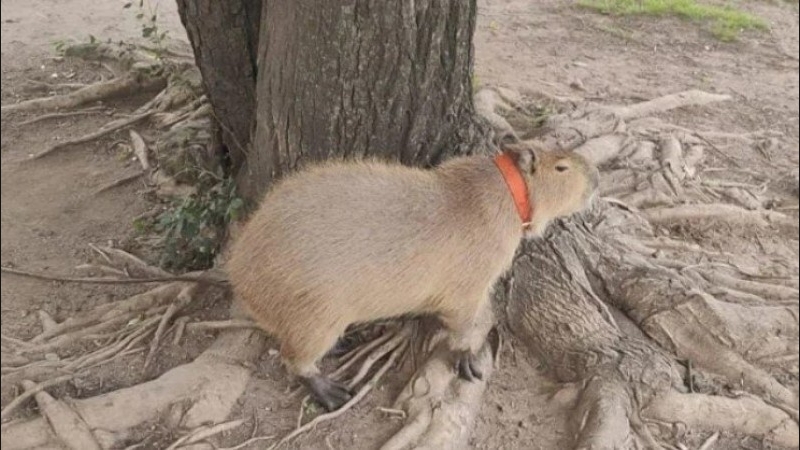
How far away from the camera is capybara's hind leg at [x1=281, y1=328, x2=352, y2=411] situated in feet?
8.05

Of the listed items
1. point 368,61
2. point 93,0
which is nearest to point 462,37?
point 368,61

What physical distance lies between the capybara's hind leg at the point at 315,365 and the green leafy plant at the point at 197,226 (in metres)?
0.76

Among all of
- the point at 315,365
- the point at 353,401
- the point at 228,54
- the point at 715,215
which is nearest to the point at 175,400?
the point at 315,365

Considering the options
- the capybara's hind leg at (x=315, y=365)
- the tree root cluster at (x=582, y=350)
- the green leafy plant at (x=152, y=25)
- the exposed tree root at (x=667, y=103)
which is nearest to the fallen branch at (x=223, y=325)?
the tree root cluster at (x=582, y=350)

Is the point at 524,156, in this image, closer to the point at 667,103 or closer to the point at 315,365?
the point at 315,365

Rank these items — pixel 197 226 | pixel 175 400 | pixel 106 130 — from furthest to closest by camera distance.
Result: pixel 106 130, pixel 197 226, pixel 175 400

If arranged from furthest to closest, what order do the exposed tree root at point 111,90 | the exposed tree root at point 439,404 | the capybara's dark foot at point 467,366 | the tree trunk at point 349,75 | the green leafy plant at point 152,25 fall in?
the green leafy plant at point 152,25 → the exposed tree root at point 111,90 → the capybara's dark foot at point 467,366 → the exposed tree root at point 439,404 → the tree trunk at point 349,75

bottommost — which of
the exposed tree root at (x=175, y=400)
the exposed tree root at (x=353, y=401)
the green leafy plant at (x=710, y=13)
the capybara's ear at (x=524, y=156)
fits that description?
the exposed tree root at (x=353, y=401)

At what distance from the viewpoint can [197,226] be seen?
3176 millimetres

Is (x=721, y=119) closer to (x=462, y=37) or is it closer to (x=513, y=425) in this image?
(x=462, y=37)

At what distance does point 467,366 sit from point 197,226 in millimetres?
1317

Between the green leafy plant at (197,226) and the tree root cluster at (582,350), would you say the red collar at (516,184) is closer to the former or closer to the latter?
the tree root cluster at (582,350)

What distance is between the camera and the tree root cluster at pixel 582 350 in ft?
8.17

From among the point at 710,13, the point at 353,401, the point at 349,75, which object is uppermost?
the point at 710,13
